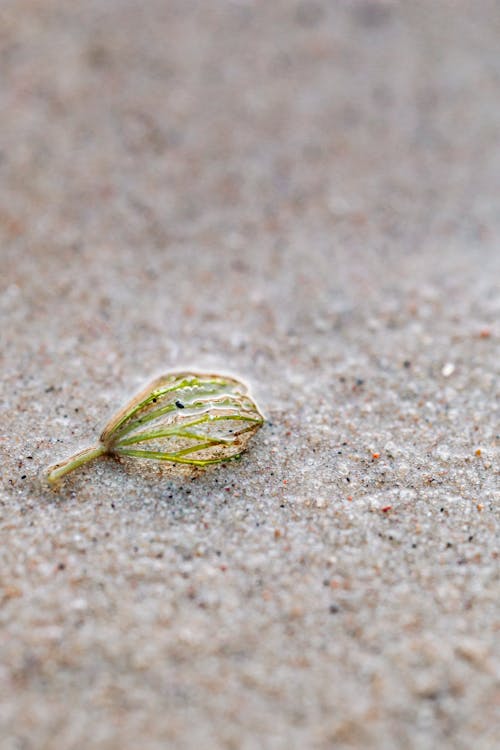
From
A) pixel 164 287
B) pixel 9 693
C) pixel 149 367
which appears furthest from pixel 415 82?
pixel 9 693

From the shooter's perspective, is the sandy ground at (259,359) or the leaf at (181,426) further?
the leaf at (181,426)

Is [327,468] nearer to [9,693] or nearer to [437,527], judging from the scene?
[437,527]

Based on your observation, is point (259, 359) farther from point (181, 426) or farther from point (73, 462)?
point (73, 462)

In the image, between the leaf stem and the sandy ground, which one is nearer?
the sandy ground

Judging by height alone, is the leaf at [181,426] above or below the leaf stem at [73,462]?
below

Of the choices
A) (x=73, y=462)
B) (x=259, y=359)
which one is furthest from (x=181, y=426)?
(x=259, y=359)

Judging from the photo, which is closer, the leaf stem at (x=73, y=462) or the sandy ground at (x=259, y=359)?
the sandy ground at (x=259, y=359)
